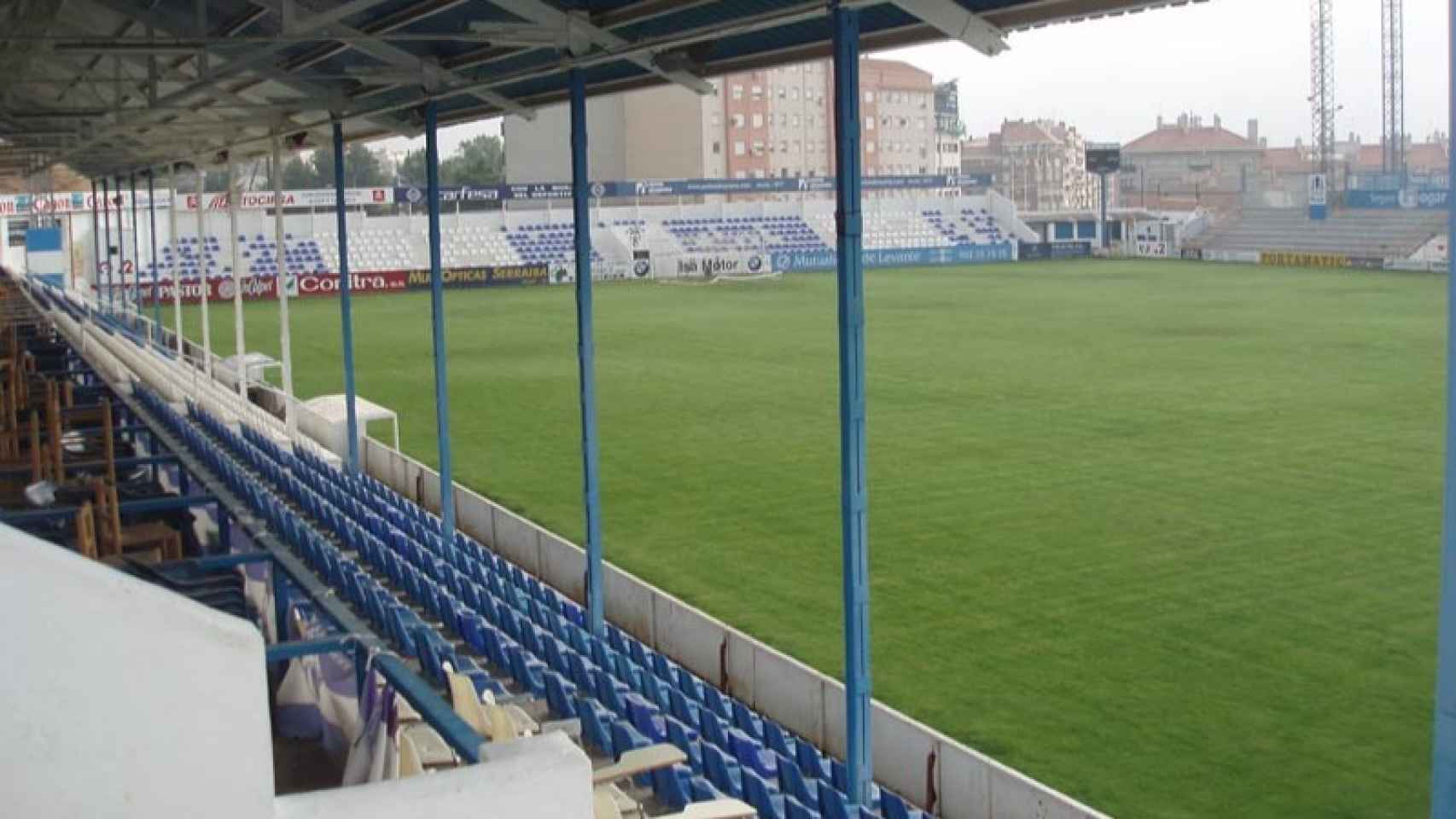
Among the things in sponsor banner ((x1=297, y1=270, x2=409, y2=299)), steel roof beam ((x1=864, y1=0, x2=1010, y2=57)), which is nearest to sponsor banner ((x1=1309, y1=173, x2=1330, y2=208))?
sponsor banner ((x1=297, y1=270, x2=409, y2=299))

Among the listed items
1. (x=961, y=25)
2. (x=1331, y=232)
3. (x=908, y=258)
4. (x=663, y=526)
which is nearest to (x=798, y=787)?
(x=961, y=25)

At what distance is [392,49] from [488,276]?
147 feet

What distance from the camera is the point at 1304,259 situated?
57.1 metres

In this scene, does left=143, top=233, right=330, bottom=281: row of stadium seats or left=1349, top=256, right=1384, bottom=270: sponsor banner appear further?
left=1349, top=256, right=1384, bottom=270: sponsor banner

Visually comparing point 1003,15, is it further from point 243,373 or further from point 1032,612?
point 243,373

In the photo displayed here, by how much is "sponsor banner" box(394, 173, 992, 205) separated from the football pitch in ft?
68.7

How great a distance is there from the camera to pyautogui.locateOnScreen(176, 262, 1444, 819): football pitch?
1048 centimetres

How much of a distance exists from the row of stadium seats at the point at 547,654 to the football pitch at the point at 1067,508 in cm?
188

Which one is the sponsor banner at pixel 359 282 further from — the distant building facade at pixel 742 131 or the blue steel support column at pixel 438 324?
the blue steel support column at pixel 438 324

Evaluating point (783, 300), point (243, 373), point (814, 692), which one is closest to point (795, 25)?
point (814, 692)

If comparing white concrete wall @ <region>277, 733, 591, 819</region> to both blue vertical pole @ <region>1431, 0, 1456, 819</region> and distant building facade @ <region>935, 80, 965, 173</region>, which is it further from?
distant building facade @ <region>935, 80, 965, 173</region>

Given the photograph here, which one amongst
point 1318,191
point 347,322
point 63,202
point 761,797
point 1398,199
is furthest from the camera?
point 1318,191

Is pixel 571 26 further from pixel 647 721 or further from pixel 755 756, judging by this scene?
pixel 755 756

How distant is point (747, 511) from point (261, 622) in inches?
393
